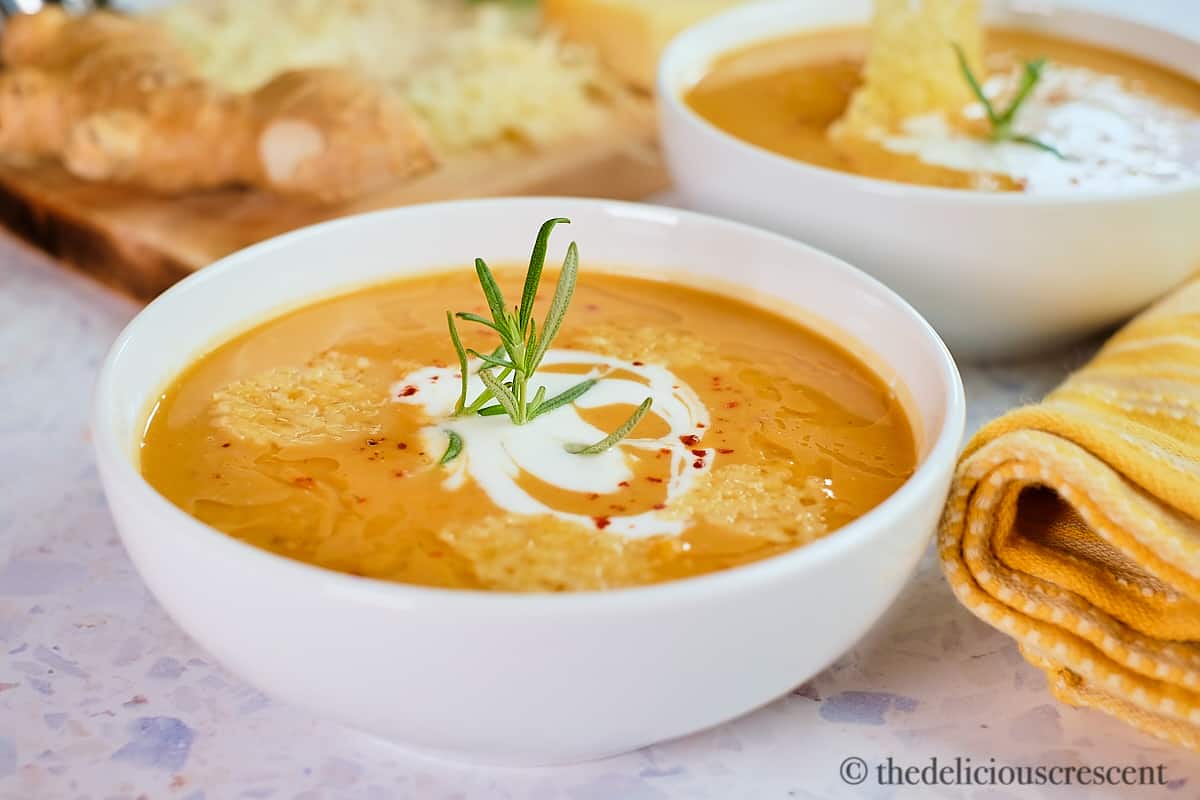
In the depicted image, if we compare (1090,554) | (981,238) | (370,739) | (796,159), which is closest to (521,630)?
(370,739)

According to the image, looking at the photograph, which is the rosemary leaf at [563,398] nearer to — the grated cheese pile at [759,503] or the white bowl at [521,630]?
the grated cheese pile at [759,503]

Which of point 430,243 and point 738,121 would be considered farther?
point 738,121

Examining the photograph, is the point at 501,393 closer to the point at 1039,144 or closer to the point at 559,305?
the point at 559,305

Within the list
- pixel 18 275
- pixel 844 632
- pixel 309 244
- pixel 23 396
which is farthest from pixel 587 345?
pixel 18 275

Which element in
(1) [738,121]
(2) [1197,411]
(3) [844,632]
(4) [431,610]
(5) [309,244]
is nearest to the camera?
(4) [431,610]

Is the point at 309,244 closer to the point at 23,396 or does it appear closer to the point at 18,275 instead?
the point at 23,396

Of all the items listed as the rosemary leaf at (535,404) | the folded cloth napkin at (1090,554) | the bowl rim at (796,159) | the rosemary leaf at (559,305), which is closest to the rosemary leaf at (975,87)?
the bowl rim at (796,159)

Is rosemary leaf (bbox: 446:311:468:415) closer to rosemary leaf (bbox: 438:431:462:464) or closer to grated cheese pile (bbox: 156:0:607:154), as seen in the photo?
rosemary leaf (bbox: 438:431:462:464)

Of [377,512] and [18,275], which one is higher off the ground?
[377,512]
